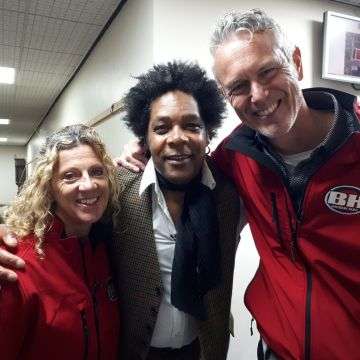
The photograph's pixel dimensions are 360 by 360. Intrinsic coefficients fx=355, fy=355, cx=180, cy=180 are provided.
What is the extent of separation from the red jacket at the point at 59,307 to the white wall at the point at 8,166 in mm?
15199

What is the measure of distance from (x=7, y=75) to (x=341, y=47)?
4.34 m

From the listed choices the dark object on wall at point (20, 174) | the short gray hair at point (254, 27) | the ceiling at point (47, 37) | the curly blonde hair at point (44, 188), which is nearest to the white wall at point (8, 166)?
the dark object on wall at point (20, 174)

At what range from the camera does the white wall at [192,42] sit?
238 centimetres

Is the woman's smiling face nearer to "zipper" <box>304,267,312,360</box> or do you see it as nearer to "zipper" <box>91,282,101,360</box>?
"zipper" <box>91,282,101,360</box>

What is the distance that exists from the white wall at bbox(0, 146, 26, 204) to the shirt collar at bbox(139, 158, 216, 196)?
15.1 meters

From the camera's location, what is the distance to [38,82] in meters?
5.47

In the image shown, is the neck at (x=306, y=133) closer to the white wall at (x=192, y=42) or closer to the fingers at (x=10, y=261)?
the fingers at (x=10, y=261)

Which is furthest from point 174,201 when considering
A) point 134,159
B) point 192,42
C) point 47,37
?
point 47,37

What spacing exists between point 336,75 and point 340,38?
29 centimetres

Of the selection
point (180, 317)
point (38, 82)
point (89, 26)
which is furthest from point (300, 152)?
point (38, 82)

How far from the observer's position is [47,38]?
3.64 metres

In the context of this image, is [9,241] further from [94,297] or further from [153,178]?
[153,178]

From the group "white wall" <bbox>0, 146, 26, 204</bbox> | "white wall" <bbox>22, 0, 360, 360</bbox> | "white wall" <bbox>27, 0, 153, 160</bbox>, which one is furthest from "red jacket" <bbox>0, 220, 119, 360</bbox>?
"white wall" <bbox>0, 146, 26, 204</bbox>

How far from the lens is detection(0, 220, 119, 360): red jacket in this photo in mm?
1063
